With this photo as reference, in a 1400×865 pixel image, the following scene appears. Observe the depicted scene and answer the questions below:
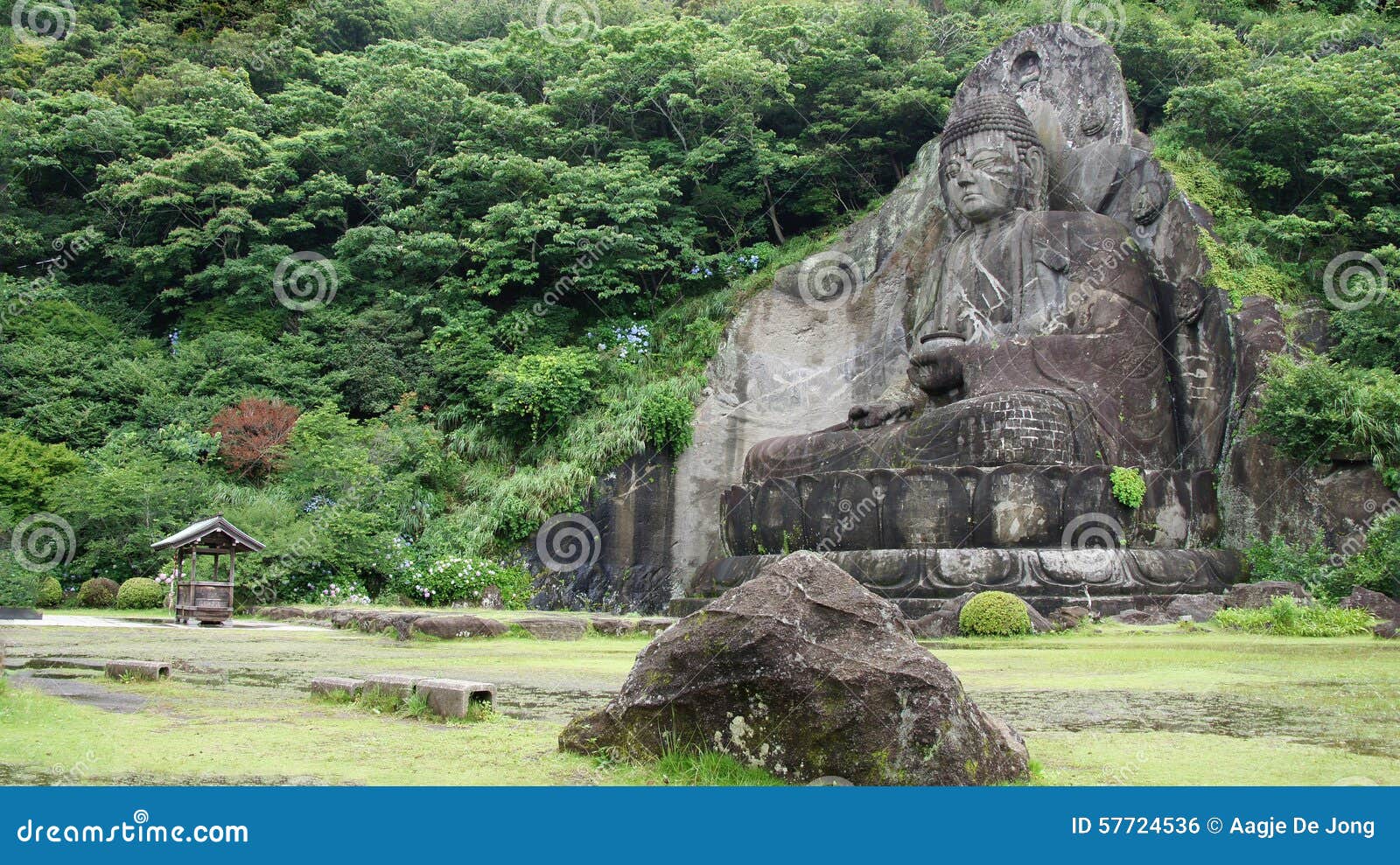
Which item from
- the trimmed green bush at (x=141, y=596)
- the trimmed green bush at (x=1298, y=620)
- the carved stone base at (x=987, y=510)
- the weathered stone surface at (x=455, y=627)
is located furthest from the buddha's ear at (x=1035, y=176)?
the trimmed green bush at (x=141, y=596)

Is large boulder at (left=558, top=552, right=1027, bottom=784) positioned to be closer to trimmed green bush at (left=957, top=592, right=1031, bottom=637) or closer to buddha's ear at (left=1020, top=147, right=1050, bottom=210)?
trimmed green bush at (left=957, top=592, right=1031, bottom=637)

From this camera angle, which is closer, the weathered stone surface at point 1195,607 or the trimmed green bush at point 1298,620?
the trimmed green bush at point 1298,620

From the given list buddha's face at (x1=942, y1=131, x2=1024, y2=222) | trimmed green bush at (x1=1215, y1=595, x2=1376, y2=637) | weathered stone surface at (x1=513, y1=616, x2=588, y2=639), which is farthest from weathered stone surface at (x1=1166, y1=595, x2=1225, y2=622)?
buddha's face at (x1=942, y1=131, x2=1024, y2=222)

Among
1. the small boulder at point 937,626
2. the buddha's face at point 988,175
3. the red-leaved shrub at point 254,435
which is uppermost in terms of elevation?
the buddha's face at point 988,175

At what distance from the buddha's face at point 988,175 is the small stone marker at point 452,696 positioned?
1162 centimetres

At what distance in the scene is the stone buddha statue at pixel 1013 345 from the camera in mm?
11578

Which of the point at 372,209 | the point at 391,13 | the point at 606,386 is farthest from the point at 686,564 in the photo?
the point at 391,13

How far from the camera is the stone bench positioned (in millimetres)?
5277

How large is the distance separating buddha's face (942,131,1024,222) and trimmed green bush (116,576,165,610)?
11560 mm

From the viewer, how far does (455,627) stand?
932cm

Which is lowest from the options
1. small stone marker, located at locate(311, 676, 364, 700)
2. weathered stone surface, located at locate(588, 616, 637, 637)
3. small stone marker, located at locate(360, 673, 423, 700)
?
weathered stone surface, located at locate(588, 616, 637, 637)

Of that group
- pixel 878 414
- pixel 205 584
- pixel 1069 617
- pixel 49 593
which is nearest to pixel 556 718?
pixel 1069 617

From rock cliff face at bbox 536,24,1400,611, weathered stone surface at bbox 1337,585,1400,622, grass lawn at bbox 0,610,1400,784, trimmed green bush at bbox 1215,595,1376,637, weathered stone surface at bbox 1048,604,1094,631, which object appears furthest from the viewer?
rock cliff face at bbox 536,24,1400,611

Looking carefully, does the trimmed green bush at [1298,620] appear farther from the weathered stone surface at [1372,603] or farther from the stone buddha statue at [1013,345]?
the stone buddha statue at [1013,345]
